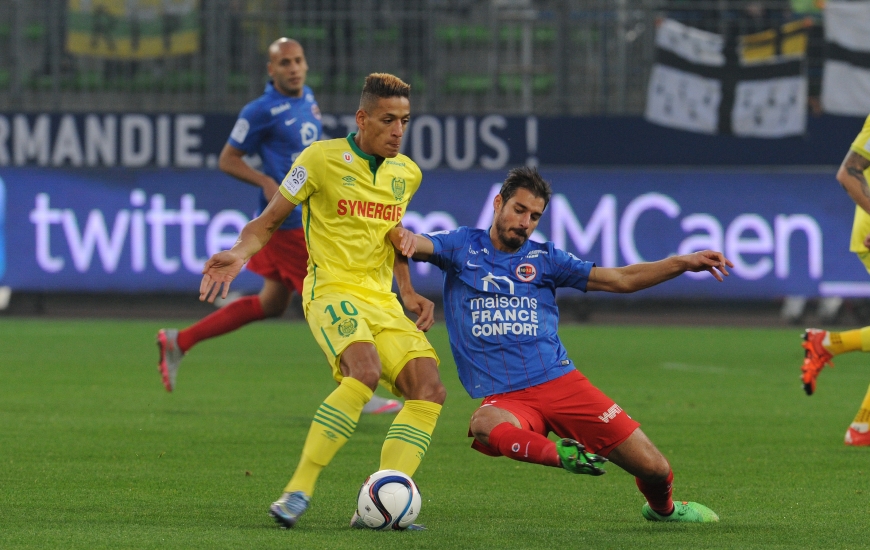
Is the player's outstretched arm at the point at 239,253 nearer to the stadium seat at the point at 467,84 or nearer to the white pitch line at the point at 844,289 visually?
the white pitch line at the point at 844,289

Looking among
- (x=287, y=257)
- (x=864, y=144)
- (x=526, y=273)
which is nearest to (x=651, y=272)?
(x=526, y=273)

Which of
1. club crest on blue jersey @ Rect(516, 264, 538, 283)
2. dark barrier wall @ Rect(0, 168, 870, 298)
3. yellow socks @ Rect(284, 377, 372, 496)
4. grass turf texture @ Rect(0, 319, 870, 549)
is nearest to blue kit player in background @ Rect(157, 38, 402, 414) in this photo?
grass turf texture @ Rect(0, 319, 870, 549)

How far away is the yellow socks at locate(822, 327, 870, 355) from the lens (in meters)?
7.57

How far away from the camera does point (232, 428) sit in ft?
25.5

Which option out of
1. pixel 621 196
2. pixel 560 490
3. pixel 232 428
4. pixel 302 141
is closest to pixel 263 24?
pixel 621 196

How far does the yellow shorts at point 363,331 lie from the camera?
520 centimetres

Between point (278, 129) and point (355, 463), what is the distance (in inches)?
100

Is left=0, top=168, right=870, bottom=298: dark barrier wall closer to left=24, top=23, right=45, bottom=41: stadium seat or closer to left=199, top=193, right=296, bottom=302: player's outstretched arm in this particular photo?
left=24, top=23, right=45, bottom=41: stadium seat

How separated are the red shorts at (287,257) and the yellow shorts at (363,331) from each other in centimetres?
288

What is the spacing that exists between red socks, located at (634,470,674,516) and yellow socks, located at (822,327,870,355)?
2.71m

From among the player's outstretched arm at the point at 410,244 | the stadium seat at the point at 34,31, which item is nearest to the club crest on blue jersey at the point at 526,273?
the player's outstretched arm at the point at 410,244

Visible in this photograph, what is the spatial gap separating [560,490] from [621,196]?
32.2 ft

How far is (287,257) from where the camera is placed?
8312 millimetres

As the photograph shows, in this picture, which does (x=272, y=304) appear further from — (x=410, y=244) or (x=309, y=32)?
(x=309, y=32)
